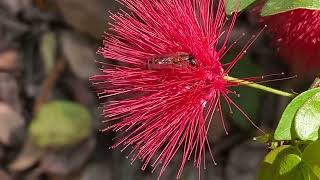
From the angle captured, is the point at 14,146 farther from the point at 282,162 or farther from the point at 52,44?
the point at 282,162

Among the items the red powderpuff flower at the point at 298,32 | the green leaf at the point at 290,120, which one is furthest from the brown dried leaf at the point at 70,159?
the green leaf at the point at 290,120

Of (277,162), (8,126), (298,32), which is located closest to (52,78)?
(8,126)

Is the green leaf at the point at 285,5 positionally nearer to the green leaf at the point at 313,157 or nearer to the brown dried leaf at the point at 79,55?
the green leaf at the point at 313,157

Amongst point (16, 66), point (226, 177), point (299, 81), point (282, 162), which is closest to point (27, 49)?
point (16, 66)

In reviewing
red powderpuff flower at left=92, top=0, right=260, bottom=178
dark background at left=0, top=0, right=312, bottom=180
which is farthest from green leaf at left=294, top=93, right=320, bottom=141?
dark background at left=0, top=0, right=312, bottom=180

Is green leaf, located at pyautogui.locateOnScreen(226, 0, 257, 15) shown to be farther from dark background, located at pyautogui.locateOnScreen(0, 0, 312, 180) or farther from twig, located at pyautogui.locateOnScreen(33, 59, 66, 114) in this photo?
twig, located at pyautogui.locateOnScreen(33, 59, 66, 114)
